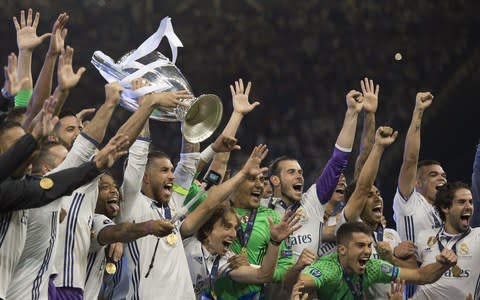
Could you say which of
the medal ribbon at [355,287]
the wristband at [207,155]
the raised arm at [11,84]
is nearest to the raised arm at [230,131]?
the wristband at [207,155]

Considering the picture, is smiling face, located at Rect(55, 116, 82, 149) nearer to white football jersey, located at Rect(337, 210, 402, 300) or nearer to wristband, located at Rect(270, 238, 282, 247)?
wristband, located at Rect(270, 238, 282, 247)

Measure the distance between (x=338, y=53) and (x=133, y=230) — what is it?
4.86 m

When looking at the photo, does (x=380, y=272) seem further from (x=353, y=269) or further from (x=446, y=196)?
(x=446, y=196)

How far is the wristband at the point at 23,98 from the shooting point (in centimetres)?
440

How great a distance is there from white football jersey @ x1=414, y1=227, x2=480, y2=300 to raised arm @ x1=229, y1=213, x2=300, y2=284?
1.09 m

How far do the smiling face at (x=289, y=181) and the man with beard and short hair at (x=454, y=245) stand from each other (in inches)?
29.5

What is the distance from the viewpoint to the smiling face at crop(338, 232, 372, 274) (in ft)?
15.8

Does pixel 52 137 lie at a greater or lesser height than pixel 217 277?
greater

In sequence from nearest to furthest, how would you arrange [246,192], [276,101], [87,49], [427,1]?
1. [246,192]
2. [87,49]
3. [276,101]
4. [427,1]

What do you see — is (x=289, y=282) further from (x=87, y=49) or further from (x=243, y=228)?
(x=87, y=49)

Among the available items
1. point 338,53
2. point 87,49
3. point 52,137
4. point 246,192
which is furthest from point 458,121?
point 52,137

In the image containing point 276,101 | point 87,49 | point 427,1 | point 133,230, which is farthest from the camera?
point 427,1

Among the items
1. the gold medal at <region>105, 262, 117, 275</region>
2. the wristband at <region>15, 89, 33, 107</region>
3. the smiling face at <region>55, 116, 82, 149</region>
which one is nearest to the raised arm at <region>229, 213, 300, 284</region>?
the gold medal at <region>105, 262, 117, 275</region>

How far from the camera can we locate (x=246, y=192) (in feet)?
16.5
